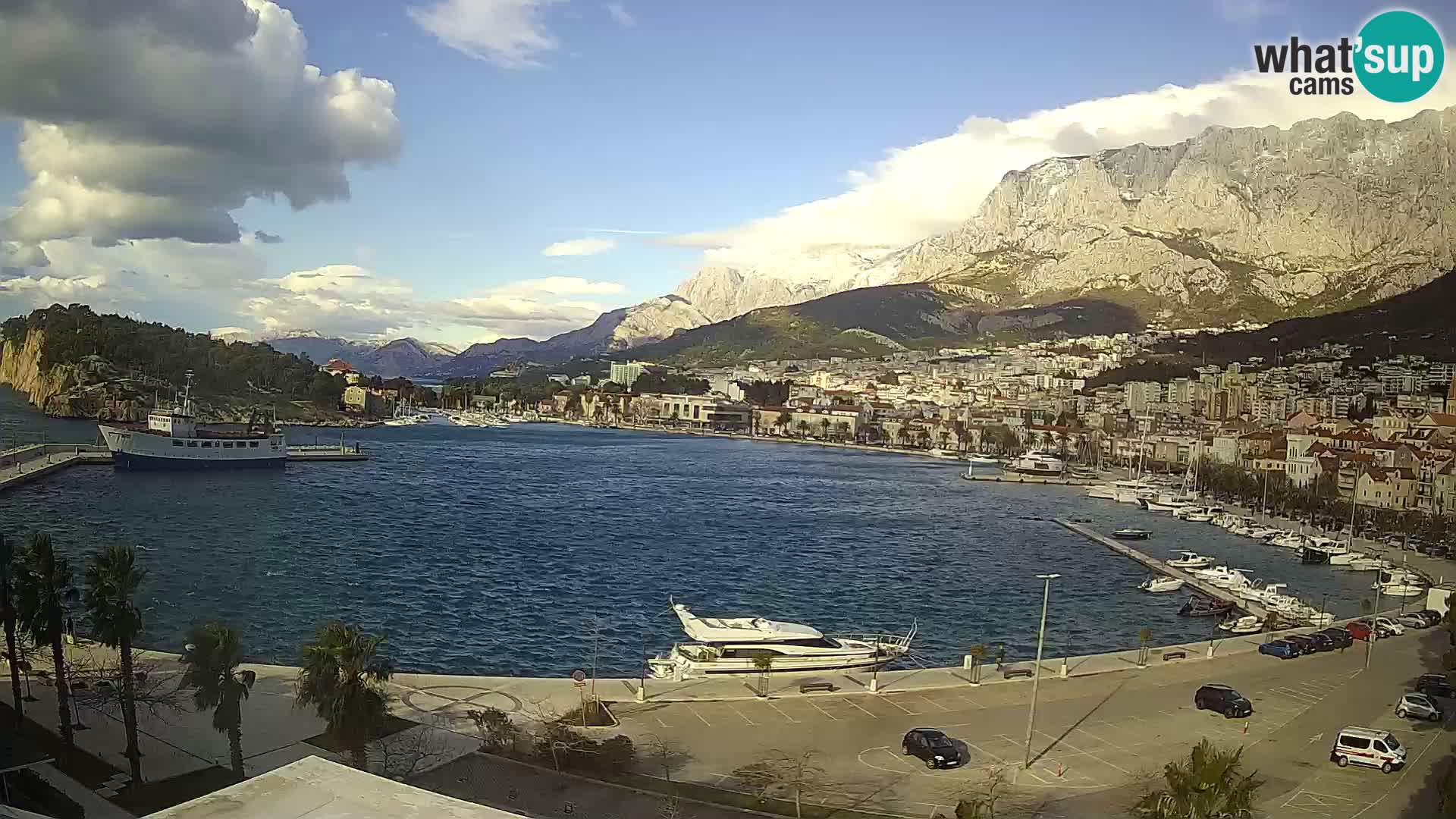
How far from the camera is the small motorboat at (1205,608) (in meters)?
23.5

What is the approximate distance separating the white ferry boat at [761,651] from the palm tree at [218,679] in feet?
22.1

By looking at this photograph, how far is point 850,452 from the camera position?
81375mm

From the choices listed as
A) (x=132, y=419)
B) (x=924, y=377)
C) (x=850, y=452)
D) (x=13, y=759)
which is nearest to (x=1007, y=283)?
(x=924, y=377)

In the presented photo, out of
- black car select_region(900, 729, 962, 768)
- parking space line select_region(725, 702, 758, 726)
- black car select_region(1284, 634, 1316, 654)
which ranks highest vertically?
black car select_region(900, 729, 962, 768)

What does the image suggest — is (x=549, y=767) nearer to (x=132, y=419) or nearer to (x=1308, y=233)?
(x=132, y=419)

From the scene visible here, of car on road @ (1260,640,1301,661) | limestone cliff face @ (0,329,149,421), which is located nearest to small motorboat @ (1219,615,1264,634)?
car on road @ (1260,640,1301,661)

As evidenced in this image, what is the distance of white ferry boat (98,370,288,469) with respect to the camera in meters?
43.9

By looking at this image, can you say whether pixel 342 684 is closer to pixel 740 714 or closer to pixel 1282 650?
pixel 740 714

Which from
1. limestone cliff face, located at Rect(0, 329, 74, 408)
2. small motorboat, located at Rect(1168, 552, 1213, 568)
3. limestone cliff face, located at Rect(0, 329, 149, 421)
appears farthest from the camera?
limestone cliff face, located at Rect(0, 329, 74, 408)

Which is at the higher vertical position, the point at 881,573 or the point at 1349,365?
the point at 1349,365

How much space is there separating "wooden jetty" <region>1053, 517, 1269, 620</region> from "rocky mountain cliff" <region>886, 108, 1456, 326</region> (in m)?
57.2

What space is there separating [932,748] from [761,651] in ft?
19.0

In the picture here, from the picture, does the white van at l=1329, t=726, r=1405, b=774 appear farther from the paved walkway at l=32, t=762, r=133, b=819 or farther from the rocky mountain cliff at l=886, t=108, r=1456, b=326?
the rocky mountain cliff at l=886, t=108, r=1456, b=326

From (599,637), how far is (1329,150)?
113 metres
